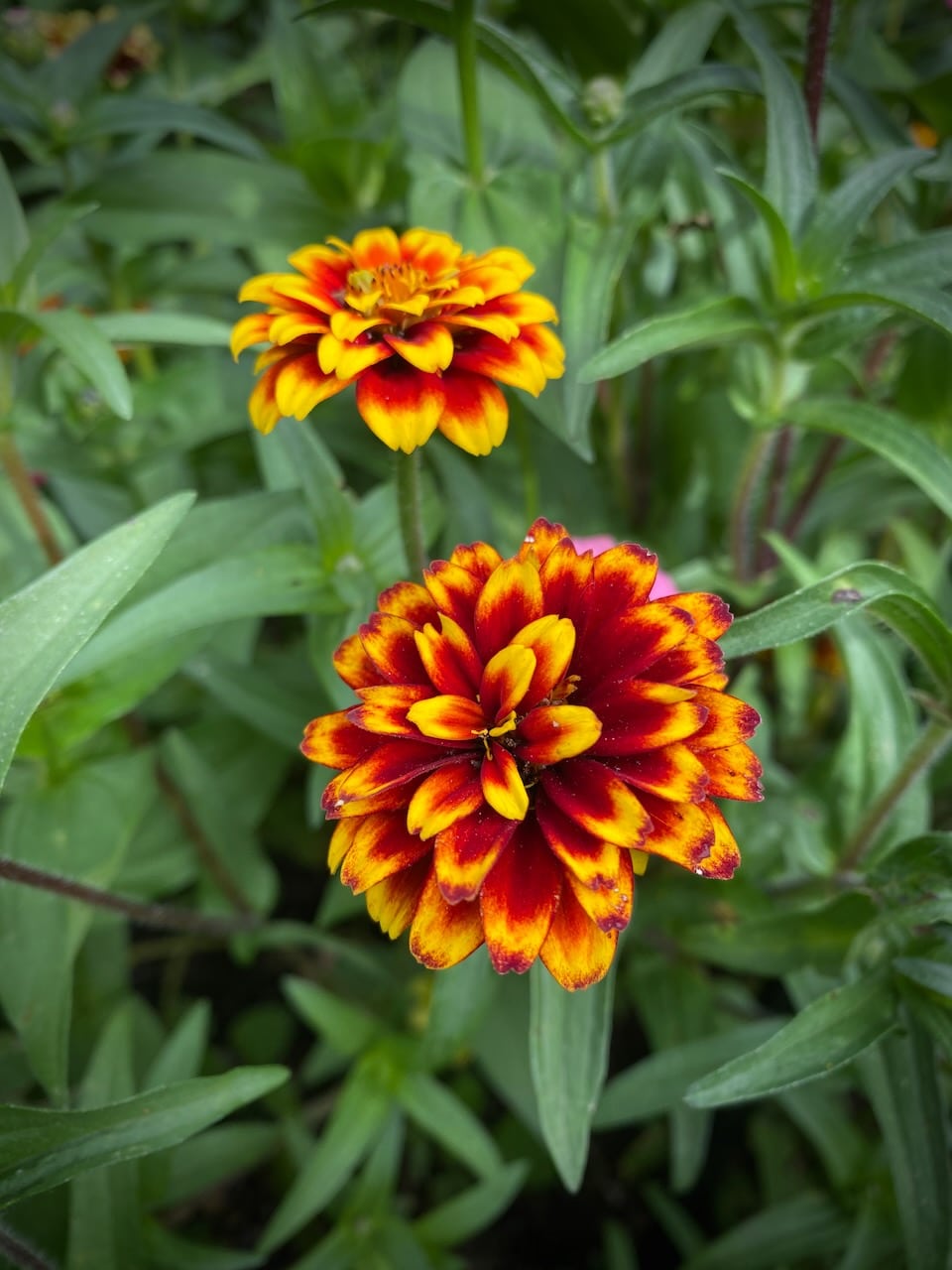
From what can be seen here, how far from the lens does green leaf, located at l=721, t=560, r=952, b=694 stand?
0.54 metres

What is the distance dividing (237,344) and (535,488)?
0.56 meters

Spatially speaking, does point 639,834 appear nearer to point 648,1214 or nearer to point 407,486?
point 407,486

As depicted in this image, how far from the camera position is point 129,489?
1108 millimetres

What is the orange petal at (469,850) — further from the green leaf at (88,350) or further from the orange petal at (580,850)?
the green leaf at (88,350)

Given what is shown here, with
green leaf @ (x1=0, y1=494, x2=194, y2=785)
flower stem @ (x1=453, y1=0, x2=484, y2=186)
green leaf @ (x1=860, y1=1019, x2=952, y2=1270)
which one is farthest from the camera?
flower stem @ (x1=453, y1=0, x2=484, y2=186)

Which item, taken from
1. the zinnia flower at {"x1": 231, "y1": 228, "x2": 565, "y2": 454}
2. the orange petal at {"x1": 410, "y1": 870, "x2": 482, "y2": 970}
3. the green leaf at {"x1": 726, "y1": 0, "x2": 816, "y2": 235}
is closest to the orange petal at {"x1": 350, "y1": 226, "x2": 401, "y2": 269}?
the zinnia flower at {"x1": 231, "y1": 228, "x2": 565, "y2": 454}

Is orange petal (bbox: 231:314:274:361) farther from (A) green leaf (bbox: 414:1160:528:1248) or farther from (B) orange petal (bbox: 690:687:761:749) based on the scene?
(A) green leaf (bbox: 414:1160:528:1248)

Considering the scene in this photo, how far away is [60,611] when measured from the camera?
1.72ft

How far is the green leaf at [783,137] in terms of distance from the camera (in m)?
0.71

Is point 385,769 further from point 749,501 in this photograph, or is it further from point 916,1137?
point 749,501

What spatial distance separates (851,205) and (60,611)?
0.64m

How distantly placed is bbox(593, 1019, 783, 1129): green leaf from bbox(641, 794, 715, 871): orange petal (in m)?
0.49

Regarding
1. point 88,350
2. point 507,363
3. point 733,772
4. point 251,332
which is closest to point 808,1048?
point 733,772

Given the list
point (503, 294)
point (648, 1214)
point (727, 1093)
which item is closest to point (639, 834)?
point (727, 1093)
